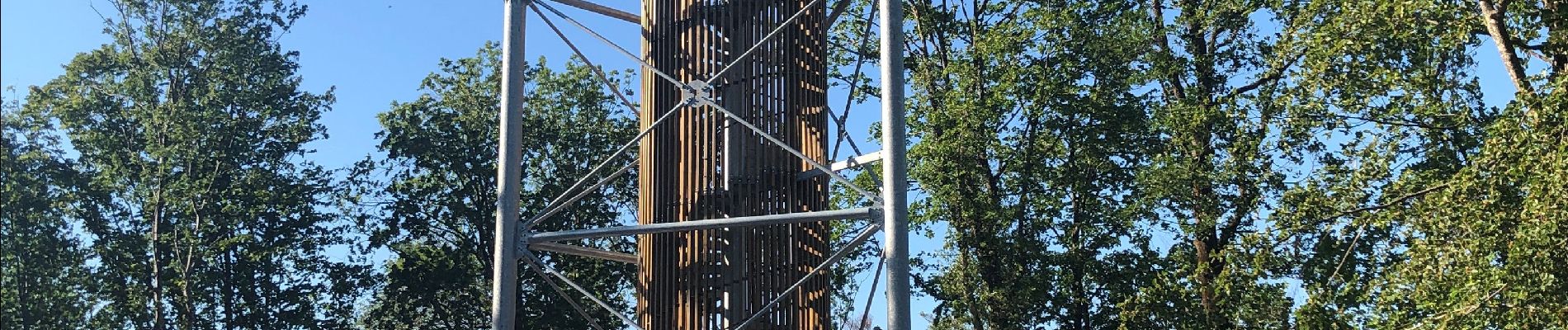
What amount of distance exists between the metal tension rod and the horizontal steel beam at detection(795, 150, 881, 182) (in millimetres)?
1447

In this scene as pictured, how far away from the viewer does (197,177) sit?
1512 centimetres

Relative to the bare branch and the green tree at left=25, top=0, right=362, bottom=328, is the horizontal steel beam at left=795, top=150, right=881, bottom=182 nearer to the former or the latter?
the bare branch

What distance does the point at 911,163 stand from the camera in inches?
534

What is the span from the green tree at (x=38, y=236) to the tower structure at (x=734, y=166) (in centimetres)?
853

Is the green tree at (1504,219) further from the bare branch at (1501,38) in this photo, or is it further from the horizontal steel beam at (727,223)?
the horizontal steel beam at (727,223)

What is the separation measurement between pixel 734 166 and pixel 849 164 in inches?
29.9

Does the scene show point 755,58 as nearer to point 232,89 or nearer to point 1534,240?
point 1534,240

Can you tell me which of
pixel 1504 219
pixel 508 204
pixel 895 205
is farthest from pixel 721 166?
pixel 1504 219

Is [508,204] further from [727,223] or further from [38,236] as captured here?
[38,236]

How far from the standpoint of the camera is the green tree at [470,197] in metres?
15.3

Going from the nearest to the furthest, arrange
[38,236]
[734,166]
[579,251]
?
[734,166]
[579,251]
[38,236]

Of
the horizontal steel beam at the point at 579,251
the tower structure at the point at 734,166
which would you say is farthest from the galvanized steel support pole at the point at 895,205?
the horizontal steel beam at the point at 579,251

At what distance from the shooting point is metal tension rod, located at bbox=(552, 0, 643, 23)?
8.34 m

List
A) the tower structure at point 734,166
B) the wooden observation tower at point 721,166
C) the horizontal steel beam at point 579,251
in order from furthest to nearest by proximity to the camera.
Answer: the horizontal steel beam at point 579,251
the tower structure at point 734,166
the wooden observation tower at point 721,166
